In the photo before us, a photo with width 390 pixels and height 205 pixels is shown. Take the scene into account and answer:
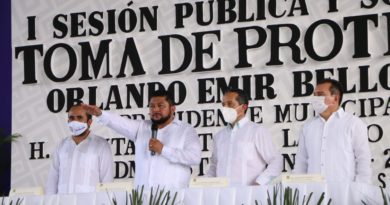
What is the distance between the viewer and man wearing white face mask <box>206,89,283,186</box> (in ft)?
20.2

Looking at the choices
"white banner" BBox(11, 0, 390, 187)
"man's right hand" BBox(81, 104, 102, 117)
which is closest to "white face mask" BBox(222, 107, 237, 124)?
"man's right hand" BBox(81, 104, 102, 117)

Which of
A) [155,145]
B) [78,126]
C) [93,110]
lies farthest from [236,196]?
[78,126]

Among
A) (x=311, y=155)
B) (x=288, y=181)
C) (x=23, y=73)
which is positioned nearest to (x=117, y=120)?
(x=311, y=155)

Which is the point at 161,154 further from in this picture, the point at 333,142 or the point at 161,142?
the point at 333,142

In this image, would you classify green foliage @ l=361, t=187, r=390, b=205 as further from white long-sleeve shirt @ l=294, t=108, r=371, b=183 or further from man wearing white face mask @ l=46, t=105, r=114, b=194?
man wearing white face mask @ l=46, t=105, r=114, b=194

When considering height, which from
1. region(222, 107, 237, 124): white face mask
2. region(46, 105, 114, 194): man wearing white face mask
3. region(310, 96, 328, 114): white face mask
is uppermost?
region(310, 96, 328, 114): white face mask

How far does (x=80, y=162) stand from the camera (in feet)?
21.7

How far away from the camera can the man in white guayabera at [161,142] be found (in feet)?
20.1

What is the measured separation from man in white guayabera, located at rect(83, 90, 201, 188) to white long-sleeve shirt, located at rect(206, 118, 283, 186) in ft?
0.57

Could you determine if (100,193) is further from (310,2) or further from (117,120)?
(310,2)

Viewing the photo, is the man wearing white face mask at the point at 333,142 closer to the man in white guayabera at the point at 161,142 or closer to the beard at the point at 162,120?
the man in white guayabera at the point at 161,142

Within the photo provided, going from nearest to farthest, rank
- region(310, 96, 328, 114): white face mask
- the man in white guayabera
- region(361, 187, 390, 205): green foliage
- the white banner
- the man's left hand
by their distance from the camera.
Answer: region(361, 187, 390, 205): green foliage → the man's left hand → region(310, 96, 328, 114): white face mask → the man in white guayabera → the white banner

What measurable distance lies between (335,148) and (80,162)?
1.82 metres

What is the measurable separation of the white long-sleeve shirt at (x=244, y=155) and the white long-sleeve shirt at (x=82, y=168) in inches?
32.6
